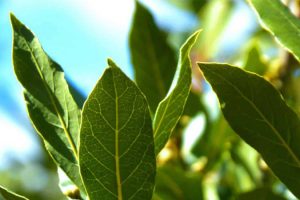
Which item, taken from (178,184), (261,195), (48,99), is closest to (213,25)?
(178,184)

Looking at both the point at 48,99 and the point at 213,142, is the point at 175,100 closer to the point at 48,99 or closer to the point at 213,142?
the point at 48,99

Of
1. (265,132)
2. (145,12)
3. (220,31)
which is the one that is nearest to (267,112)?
(265,132)

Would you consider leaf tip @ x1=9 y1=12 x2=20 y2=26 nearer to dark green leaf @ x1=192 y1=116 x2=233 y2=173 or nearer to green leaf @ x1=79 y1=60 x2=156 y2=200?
green leaf @ x1=79 y1=60 x2=156 y2=200

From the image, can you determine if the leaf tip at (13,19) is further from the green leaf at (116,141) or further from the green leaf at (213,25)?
the green leaf at (213,25)

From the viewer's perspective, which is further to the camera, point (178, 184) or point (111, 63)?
point (178, 184)

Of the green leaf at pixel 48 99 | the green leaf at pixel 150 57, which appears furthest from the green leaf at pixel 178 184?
the green leaf at pixel 48 99

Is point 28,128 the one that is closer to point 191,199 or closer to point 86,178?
point 191,199
